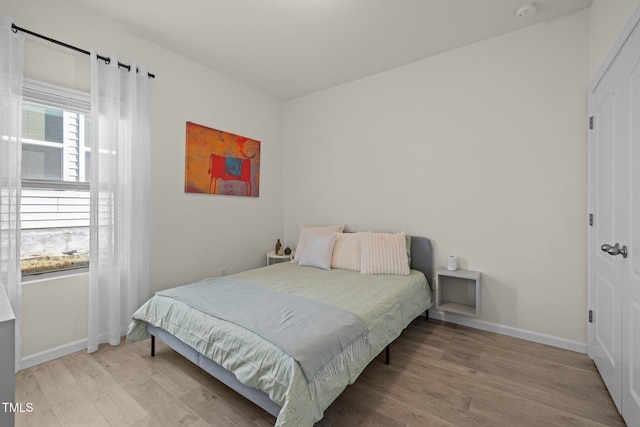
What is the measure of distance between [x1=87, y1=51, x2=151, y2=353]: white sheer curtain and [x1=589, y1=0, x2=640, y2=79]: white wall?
134 inches

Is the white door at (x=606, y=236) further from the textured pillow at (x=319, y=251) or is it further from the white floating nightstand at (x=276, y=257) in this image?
the white floating nightstand at (x=276, y=257)

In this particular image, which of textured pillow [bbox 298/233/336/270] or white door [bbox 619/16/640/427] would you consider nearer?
white door [bbox 619/16/640/427]

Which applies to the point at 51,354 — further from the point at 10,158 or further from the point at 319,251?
the point at 319,251

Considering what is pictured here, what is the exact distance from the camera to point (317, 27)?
99.8 inches

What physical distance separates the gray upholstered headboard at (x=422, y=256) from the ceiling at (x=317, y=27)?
196 centimetres

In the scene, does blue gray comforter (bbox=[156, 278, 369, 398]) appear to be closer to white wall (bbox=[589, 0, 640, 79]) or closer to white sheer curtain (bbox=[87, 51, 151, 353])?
white sheer curtain (bbox=[87, 51, 151, 353])

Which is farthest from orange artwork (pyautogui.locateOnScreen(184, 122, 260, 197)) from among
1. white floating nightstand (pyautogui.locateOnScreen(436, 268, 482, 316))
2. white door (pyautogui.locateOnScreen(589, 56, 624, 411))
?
white door (pyautogui.locateOnScreen(589, 56, 624, 411))

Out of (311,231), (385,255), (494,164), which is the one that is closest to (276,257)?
(311,231)

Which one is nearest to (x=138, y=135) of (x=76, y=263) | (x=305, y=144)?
(x=76, y=263)

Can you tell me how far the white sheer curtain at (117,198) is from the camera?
7.54 feet

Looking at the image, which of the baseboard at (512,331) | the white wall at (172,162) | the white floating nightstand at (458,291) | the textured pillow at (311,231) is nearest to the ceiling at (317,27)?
the white wall at (172,162)

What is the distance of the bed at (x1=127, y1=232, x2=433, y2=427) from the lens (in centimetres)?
134

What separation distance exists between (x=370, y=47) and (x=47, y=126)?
288 centimetres

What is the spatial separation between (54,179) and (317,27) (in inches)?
99.0
